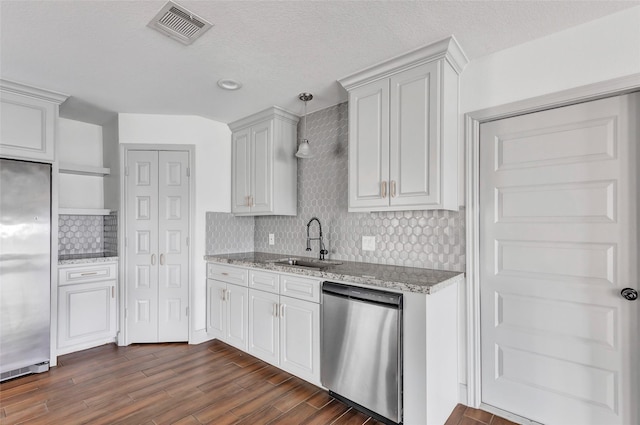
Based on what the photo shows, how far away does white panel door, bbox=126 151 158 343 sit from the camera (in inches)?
138

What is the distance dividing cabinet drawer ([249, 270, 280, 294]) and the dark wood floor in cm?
72

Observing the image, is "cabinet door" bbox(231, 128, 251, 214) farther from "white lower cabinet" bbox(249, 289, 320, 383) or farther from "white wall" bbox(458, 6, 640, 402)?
"white wall" bbox(458, 6, 640, 402)

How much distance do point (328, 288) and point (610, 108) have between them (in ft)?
6.66

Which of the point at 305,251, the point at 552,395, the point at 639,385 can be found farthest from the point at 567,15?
the point at 305,251

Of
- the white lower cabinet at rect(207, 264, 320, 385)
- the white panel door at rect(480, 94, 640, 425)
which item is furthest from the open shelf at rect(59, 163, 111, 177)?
the white panel door at rect(480, 94, 640, 425)

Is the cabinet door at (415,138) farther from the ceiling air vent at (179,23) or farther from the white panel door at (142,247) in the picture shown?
the white panel door at (142,247)

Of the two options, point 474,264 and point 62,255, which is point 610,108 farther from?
point 62,255

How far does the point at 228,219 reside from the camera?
→ 3.86 metres

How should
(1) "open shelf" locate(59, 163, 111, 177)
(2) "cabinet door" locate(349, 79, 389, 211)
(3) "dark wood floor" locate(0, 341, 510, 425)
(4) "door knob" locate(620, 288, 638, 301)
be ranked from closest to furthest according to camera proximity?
(4) "door knob" locate(620, 288, 638, 301) < (3) "dark wood floor" locate(0, 341, 510, 425) < (2) "cabinet door" locate(349, 79, 389, 211) < (1) "open shelf" locate(59, 163, 111, 177)

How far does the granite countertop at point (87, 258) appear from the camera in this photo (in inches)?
126

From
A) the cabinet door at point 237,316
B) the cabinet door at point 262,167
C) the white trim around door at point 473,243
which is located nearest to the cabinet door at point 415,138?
the white trim around door at point 473,243

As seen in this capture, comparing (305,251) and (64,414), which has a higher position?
(305,251)

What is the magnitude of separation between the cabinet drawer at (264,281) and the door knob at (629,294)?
7.35 feet

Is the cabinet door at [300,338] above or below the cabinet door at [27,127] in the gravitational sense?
below
